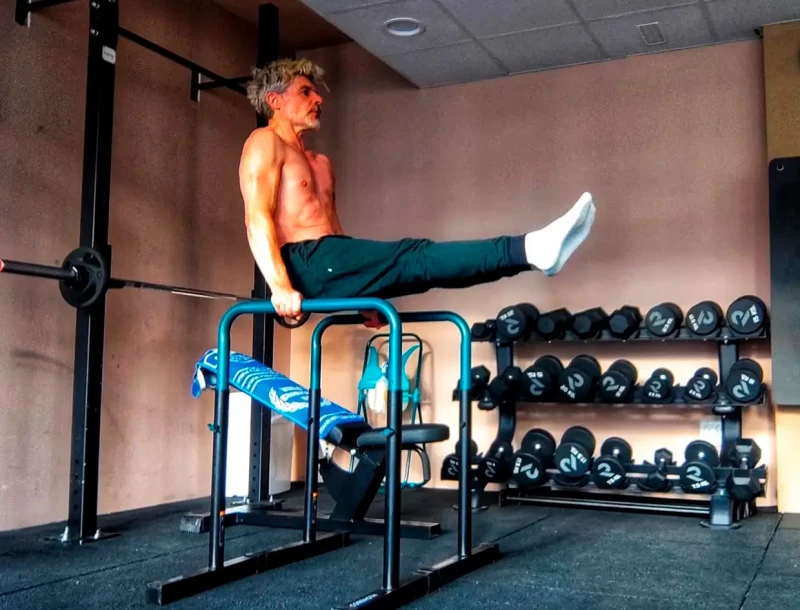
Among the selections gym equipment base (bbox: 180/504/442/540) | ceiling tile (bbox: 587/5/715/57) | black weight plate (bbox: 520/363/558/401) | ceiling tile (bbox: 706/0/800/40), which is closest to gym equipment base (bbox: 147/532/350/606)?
gym equipment base (bbox: 180/504/442/540)

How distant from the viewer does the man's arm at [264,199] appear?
8.12 ft

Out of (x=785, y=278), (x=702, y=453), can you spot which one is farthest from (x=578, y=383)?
(x=785, y=278)

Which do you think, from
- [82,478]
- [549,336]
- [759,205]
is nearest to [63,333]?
[82,478]

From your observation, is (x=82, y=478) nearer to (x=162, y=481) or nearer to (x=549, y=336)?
(x=162, y=481)

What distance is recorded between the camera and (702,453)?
13.5 ft

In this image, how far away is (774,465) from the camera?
4.28 meters

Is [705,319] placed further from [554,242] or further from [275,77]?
[275,77]

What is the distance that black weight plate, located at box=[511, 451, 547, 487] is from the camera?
162 inches

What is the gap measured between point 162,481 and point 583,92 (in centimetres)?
331

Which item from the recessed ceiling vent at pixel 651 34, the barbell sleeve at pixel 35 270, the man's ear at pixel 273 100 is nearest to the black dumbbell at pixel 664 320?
the recessed ceiling vent at pixel 651 34

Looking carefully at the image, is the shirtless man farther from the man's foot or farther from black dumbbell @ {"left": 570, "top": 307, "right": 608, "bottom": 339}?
black dumbbell @ {"left": 570, "top": 307, "right": 608, "bottom": 339}

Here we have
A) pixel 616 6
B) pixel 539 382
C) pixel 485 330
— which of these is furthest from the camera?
pixel 485 330

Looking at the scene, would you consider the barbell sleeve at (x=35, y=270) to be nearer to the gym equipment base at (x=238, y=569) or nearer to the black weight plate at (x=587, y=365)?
the gym equipment base at (x=238, y=569)

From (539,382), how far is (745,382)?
3.29 feet
